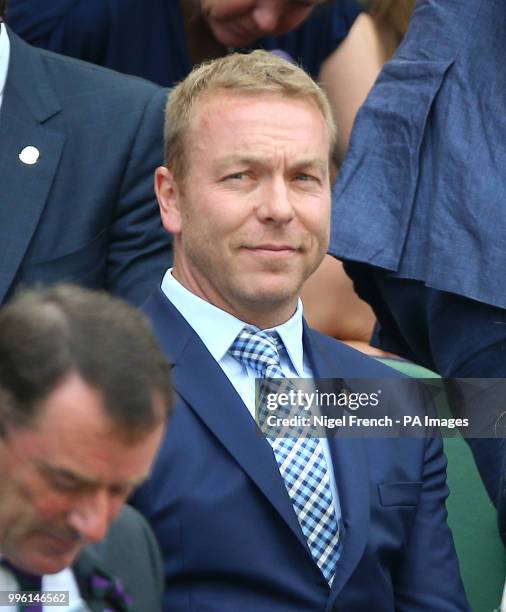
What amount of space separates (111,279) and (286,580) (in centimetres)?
84

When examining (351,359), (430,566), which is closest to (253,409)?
(351,359)

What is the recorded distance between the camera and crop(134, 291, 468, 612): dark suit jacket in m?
2.64

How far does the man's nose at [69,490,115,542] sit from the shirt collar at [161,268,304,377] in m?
0.91

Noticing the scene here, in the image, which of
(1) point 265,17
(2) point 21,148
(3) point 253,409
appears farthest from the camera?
(1) point 265,17

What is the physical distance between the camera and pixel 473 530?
352 cm

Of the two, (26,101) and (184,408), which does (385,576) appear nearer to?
(184,408)

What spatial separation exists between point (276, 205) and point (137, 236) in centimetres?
43

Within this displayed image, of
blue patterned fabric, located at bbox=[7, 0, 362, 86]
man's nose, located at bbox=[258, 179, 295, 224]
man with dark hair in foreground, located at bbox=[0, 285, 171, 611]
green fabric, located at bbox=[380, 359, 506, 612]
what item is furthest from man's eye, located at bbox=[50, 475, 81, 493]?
blue patterned fabric, located at bbox=[7, 0, 362, 86]

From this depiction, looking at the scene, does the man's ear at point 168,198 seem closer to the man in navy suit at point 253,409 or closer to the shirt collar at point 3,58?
the man in navy suit at point 253,409

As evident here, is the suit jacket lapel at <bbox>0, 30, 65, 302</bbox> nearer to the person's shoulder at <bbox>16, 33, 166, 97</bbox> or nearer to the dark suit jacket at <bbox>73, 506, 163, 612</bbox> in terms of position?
the person's shoulder at <bbox>16, 33, 166, 97</bbox>

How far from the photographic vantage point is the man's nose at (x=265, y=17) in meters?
3.62

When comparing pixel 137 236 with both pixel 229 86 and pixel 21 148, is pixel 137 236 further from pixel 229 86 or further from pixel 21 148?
pixel 229 86

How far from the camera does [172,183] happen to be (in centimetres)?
301

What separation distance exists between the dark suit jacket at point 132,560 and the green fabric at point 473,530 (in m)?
1.23
